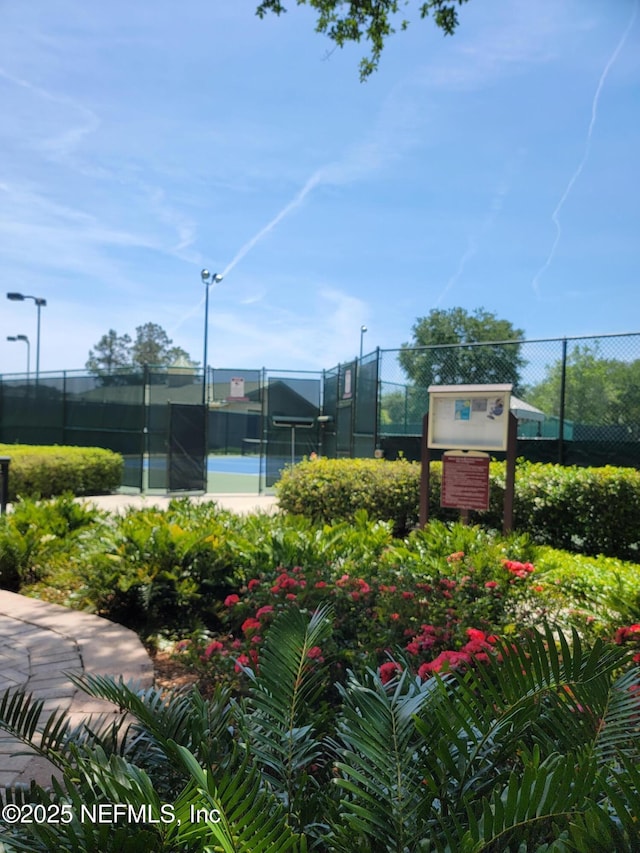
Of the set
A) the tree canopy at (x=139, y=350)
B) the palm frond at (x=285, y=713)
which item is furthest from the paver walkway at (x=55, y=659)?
the tree canopy at (x=139, y=350)

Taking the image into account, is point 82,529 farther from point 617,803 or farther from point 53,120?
point 53,120

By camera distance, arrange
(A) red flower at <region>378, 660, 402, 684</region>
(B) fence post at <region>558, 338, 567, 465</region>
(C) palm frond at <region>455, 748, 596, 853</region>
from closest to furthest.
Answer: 1. (C) palm frond at <region>455, 748, 596, 853</region>
2. (A) red flower at <region>378, 660, 402, 684</region>
3. (B) fence post at <region>558, 338, 567, 465</region>

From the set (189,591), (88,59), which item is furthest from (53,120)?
(189,591)

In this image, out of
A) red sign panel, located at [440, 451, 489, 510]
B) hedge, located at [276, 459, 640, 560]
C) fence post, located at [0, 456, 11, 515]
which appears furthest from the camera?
fence post, located at [0, 456, 11, 515]

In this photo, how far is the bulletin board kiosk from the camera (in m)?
6.46

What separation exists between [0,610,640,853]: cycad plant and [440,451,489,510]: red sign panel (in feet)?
15.5

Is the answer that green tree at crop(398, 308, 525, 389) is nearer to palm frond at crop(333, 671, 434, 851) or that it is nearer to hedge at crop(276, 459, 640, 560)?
hedge at crop(276, 459, 640, 560)

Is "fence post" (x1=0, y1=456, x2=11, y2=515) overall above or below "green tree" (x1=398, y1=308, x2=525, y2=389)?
below

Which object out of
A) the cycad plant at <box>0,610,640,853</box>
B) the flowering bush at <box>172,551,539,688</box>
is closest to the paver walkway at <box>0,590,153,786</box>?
the flowering bush at <box>172,551,539,688</box>

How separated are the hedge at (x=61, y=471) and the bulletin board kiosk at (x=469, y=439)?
24.8 ft

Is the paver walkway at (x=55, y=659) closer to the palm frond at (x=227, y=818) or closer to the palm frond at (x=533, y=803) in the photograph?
the palm frond at (x=227, y=818)

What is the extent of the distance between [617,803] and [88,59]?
820 cm

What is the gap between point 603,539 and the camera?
7.26 meters

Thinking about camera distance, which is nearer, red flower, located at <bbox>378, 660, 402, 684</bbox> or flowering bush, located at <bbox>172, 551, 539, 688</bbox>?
red flower, located at <bbox>378, 660, 402, 684</bbox>
